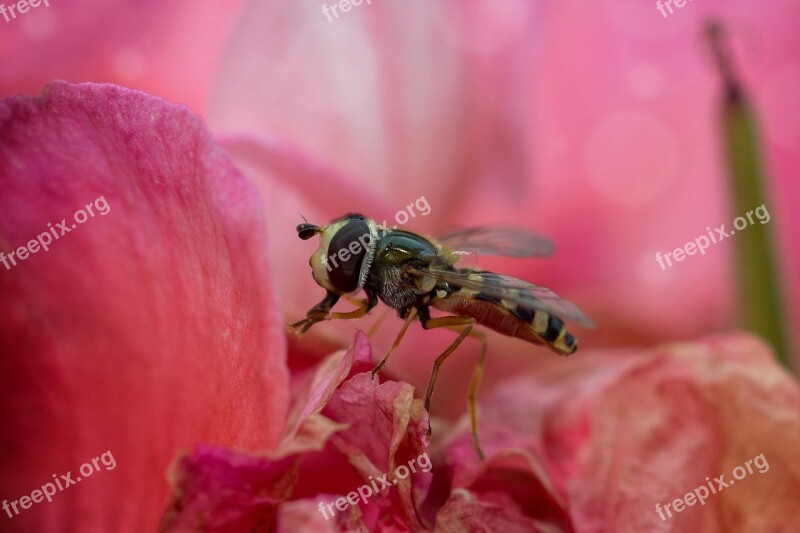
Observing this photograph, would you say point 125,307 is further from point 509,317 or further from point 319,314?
point 509,317

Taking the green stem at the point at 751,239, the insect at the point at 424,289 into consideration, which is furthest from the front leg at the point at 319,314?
the green stem at the point at 751,239

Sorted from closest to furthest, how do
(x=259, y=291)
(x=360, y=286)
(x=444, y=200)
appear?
1. (x=259, y=291)
2. (x=360, y=286)
3. (x=444, y=200)

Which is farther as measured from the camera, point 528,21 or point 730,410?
point 528,21

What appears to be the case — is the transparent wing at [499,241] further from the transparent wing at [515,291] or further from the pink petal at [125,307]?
the pink petal at [125,307]

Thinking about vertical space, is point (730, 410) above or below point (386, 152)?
below

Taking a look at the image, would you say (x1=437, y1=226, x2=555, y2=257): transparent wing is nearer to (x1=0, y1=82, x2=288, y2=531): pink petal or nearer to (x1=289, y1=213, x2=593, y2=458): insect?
(x1=289, y1=213, x2=593, y2=458): insect

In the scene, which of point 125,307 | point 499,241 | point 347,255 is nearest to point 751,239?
point 499,241

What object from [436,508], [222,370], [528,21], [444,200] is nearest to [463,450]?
[436,508]

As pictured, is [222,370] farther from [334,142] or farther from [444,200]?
[444,200]
